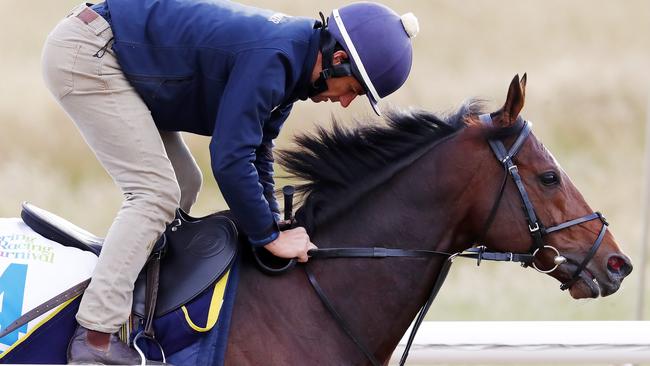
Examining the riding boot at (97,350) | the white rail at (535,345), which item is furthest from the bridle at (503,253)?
the white rail at (535,345)

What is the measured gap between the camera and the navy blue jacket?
3.40m

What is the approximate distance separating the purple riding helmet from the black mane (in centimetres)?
27

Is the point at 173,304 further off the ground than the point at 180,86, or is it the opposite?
the point at 180,86

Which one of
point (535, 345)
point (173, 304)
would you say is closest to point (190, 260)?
point (173, 304)

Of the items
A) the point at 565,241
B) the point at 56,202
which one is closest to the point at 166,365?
the point at 565,241

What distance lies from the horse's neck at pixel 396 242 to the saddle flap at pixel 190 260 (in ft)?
1.18

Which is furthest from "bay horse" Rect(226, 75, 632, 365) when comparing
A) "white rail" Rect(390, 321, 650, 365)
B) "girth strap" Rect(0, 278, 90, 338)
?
"white rail" Rect(390, 321, 650, 365)

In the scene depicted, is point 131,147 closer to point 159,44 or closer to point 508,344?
point 159,44

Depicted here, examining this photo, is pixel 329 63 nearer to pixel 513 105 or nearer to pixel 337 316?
pixel 513 105

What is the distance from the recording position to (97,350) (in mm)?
3375

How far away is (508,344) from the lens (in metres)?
5.00

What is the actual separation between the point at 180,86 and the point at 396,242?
985mm

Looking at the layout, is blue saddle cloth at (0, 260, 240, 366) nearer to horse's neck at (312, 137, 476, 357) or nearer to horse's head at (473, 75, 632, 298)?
horse's neck at (312, 137, 476, 357)

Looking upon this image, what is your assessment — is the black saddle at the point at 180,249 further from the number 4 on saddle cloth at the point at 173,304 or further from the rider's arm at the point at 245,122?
the rider's arm at the point at 245,122
